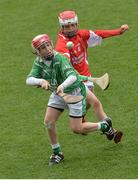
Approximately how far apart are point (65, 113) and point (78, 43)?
1.57 m

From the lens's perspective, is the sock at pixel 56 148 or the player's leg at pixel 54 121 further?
the sock at pixel 56 148

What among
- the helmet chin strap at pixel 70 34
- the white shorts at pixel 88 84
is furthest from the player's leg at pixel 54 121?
the helmet chin strap at pixel 70 34

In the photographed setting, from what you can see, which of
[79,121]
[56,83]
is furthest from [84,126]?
[56,83]

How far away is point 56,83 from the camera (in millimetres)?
7777

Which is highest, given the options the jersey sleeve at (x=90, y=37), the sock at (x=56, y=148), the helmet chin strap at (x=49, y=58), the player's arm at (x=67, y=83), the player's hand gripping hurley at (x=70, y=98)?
the helmet chin strap at (x=49, y=58)

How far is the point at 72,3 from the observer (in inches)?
624

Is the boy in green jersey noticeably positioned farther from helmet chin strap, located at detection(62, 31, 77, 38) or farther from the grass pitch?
helmet chin strap, located at detection(62, 31, 77, 38)

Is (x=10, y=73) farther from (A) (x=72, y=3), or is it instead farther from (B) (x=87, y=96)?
(A) (x=72, y=3)

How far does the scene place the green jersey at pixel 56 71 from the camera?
7.63 metres

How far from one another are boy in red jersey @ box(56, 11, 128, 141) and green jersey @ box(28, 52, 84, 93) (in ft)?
1.96

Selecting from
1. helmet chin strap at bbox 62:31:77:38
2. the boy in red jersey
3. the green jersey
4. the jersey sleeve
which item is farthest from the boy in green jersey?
the jersey sleeve

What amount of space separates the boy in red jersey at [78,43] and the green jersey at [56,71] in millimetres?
599

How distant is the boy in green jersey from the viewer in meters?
7.55

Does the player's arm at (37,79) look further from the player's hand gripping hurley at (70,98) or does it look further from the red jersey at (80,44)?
the red jersey at (80,44)
